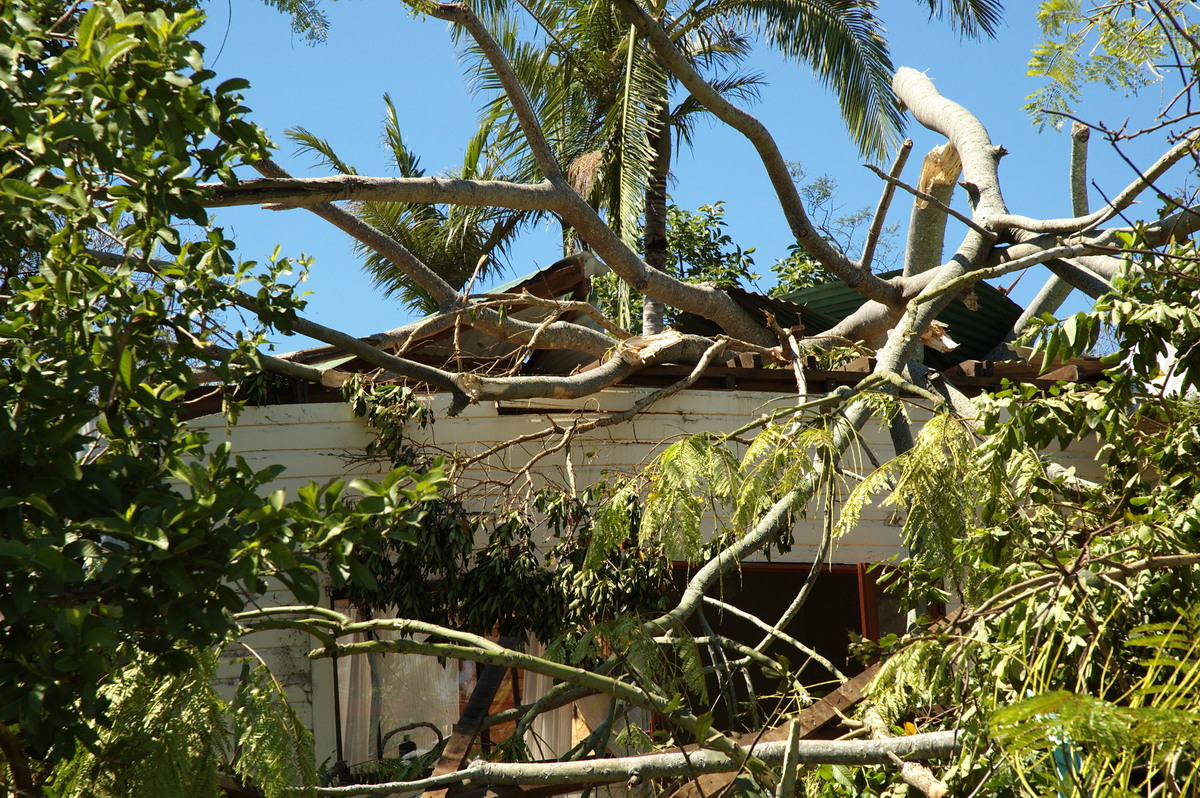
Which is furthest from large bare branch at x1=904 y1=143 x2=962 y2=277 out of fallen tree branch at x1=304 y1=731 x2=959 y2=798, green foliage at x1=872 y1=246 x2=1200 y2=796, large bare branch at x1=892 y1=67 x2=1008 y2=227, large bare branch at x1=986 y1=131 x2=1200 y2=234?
fallen tree branch at x1=304 y1=731 x2=959 y2=798

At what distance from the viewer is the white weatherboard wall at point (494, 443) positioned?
6.34 metres

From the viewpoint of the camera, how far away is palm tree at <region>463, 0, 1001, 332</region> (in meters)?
10.4

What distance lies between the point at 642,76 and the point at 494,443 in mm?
5038

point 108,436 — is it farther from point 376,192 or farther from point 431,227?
point 431,227

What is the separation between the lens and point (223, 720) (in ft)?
9.89

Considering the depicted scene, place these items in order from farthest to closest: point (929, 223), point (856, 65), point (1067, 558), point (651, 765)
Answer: point (856, 65)
point (929, 223)
point (1067, 558)
point (651, 765)

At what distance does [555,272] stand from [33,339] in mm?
5264

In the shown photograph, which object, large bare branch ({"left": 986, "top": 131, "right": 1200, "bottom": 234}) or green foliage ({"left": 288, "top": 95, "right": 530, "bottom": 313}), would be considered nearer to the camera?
large bare branch ({"left": 986, "top": 131, "right": 1200, "bottom": 234})

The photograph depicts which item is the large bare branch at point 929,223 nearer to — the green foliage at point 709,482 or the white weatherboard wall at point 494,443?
the white weatherboard wall at point 494,443

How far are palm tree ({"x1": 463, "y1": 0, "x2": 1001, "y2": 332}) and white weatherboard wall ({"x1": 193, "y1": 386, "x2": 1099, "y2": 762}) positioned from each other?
3.04 metres

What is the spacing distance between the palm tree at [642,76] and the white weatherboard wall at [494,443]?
3042mm

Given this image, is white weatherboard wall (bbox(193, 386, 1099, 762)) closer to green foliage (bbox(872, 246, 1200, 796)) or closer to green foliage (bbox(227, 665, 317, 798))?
green foliage (bbox(872, 246, 1200, 796))

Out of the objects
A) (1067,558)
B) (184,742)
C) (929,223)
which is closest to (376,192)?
(184,742)

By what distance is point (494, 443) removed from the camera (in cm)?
684
